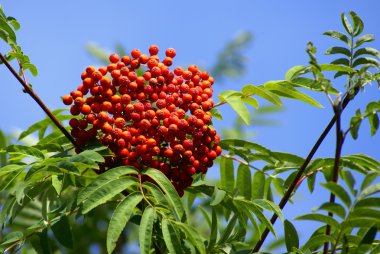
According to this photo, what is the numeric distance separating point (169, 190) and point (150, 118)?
19.6 inches

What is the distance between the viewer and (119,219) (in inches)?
115

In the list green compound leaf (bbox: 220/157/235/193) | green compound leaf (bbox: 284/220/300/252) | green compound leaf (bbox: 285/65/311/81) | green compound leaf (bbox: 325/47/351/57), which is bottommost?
green compound leaf (bbox: 284/220/300/252)

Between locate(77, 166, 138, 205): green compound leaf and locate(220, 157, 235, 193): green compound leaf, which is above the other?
locate(77, 166, 138, 205): green compound leaf

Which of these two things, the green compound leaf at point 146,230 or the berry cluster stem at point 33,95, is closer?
the green compound leaf at point 146,230

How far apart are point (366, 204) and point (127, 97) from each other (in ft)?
4.35

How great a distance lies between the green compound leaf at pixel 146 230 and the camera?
284 cm

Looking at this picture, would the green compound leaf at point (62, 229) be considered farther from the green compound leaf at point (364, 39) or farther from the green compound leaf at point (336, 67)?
the green compound leaf at point (364, 39)

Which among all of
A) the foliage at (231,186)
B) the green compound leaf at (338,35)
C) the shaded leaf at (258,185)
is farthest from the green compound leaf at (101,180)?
the green compound leaf at (338,35)

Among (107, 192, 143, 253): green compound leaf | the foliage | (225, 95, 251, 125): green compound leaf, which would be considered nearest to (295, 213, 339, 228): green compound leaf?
the foliage

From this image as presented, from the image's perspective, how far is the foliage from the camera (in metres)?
2.87

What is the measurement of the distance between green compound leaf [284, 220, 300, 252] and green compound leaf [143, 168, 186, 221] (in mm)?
501

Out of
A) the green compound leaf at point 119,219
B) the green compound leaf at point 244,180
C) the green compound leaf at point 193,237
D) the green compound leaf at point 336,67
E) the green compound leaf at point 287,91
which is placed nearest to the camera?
the green compound leaf at point 119,219

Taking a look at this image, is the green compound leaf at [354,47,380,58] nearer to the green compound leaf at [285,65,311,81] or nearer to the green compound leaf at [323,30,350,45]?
the green compound leaf at [323,30,350,45]

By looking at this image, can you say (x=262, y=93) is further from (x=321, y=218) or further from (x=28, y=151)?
(x=28, y=151)
